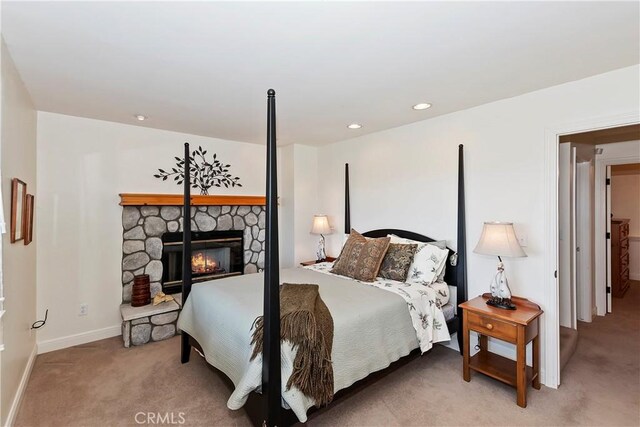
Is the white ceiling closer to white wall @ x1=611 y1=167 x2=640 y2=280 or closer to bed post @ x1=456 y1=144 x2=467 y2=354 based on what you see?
bed post @ x1=456 y1=144 x2=467 y2=354

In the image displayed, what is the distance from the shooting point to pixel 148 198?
344cm

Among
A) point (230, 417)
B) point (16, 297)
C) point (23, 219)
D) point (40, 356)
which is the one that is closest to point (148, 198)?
point (23, 219)

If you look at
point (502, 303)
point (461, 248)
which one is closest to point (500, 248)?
point (502, 303)

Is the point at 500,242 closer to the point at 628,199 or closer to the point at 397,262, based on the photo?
the point at 397,262

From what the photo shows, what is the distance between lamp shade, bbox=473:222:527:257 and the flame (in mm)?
3301

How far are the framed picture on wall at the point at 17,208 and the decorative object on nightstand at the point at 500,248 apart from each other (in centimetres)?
335

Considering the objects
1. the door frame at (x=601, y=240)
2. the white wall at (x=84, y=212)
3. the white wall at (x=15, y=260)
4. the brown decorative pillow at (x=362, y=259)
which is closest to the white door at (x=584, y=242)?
the door frame at (x=601, y=240)

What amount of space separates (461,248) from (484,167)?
2.56 feet

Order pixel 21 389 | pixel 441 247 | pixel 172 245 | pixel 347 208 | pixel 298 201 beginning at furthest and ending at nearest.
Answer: pixel 298 201 → pixel 347 208 → pixel 172 245 → pixel 441 247 → pixel 21 389

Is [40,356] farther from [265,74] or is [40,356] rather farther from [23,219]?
[265,74]

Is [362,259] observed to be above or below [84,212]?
below

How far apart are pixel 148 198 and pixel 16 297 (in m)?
1.51

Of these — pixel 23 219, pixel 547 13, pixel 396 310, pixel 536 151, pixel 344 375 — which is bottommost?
pixel 344 375

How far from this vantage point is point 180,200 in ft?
12.0
